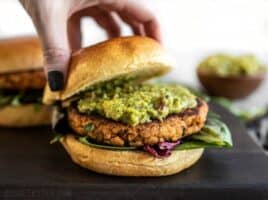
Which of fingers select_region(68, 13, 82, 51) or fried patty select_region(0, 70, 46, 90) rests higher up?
fingers select_region(68, 13, 82, 51)

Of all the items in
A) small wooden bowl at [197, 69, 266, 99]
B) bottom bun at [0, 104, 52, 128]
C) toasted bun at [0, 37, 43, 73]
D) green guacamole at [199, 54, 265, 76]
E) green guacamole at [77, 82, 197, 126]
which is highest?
green guacamole at [77, 82, 197, 126]

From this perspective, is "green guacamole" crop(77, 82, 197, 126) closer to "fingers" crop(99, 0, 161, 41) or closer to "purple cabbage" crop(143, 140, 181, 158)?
"purple cabbage" crop(143, 140, 181, 158)

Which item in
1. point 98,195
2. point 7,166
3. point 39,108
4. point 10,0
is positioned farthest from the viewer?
point 10,0

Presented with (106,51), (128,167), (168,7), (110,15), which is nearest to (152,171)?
(128,167)

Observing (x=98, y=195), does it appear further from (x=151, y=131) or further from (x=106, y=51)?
(x=106, y=51)

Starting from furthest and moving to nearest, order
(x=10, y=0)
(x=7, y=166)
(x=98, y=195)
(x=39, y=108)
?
(x=10, y=0) → (x=39, y=108) → (x=7, y=166) → (x=98, y=195)

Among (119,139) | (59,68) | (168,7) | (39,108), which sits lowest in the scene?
(168,7)

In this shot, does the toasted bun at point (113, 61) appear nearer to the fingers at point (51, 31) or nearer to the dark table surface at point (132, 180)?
the fingers at point (51, 31)

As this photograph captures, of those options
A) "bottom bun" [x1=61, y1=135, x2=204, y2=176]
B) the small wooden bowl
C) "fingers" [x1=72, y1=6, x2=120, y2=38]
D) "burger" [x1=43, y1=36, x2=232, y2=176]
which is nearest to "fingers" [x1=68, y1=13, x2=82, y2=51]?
"fingers" [x1=72, y1=6, x2=120, y2=38]
